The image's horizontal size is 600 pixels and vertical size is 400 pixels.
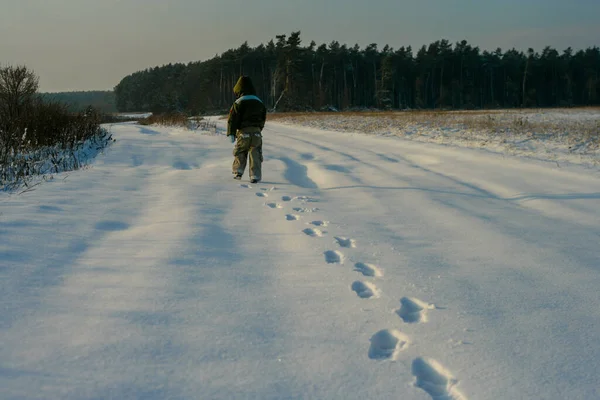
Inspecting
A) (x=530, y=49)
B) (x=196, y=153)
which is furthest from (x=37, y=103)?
(x=530, y=49)

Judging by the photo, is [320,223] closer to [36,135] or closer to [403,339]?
[403,339]

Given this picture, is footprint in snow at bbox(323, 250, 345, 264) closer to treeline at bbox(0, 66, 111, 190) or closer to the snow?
the snow

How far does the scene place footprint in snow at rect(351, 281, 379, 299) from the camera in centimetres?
246

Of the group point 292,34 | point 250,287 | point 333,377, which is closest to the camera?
point 333,377

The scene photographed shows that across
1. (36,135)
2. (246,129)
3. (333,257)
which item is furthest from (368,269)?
(36,135)

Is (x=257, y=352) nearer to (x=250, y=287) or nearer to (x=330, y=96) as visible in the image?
(x=250, y=287)

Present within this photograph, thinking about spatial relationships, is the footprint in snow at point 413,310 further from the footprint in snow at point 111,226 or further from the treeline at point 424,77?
the treeline at point 424,77

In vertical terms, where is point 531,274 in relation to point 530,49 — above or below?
below

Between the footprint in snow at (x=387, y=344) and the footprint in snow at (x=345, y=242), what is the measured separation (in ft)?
4.51

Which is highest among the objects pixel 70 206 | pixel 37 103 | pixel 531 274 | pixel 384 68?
pixel 384 68

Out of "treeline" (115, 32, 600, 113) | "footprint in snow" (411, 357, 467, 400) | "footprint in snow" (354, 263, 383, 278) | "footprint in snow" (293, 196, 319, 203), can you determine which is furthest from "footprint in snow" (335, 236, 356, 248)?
"treeline" (115, 32, 600, 113)

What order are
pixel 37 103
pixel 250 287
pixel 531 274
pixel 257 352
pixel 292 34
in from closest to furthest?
pixel 257 352
pixel 250 287
pixel 531 274
pixel 37 103
pixel 292 34

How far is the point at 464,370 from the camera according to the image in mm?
1715

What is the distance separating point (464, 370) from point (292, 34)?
170 feet
